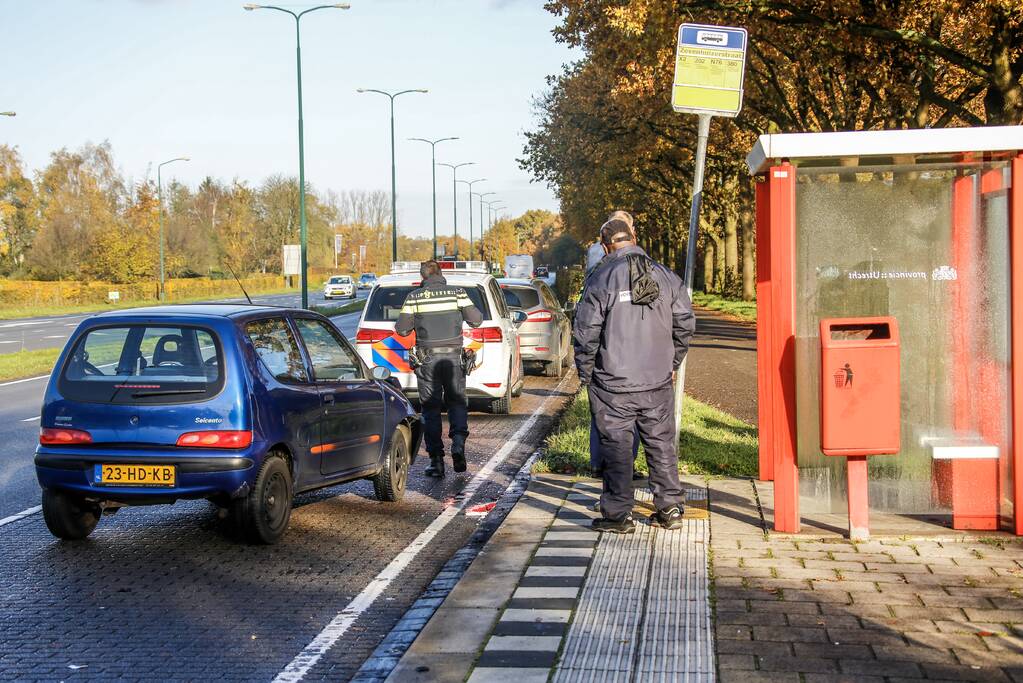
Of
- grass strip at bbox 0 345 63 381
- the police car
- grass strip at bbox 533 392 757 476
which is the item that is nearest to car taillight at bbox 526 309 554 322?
the police car

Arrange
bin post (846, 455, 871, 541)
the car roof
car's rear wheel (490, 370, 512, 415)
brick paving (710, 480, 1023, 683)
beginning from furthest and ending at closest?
car's rear wheel (490, 370, 512, 415), the car roof, bin post (846, 455, 871, 541), brick paving (710, 480, 1023, 683)

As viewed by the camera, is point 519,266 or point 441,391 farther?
point 519,266

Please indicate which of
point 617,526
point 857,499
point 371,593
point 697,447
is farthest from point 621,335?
point 697,447

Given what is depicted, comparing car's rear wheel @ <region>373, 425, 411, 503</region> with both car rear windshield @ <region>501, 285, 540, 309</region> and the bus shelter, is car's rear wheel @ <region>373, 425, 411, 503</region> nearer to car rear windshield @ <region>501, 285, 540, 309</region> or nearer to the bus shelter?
the bus shelter

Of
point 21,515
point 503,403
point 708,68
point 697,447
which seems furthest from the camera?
point 503,403

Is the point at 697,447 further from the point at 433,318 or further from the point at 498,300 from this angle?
the point at 498,300

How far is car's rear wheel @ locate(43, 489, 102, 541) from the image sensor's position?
7.53 meters

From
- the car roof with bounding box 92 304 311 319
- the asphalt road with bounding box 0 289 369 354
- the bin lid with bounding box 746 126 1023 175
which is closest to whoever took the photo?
the bin lid with bounding box 746 126 1023 175

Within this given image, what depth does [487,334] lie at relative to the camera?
1417 cm

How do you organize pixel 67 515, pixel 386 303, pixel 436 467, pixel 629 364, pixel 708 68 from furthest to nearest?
pixel 386 303, pixel 436 467, pixel 708 68, pixel 67 515, pixel 629 364

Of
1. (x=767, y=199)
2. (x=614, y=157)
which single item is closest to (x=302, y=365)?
(x=767, y=199)

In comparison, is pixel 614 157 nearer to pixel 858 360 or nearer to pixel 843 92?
pixel 843 92

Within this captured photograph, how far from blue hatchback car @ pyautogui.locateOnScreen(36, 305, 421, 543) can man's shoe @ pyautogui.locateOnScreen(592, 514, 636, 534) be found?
1.99 meters

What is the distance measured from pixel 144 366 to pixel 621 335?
291 centimetres
